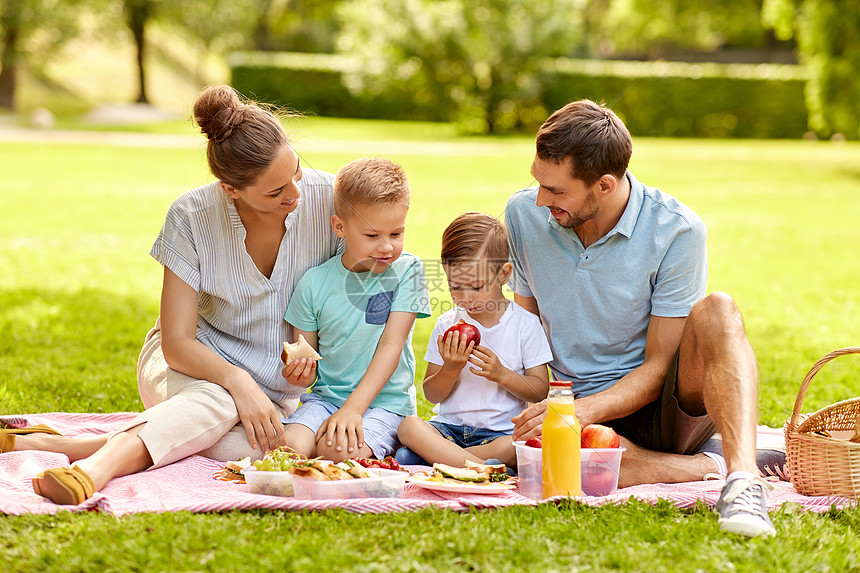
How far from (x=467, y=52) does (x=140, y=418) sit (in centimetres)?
2120

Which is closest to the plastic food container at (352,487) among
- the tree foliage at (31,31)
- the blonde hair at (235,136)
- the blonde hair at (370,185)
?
the blonde hair at (370,185)

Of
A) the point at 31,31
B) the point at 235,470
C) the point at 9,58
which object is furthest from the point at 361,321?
the point at 9,58

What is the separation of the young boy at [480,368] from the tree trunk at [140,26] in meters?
26.1

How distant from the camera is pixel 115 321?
6.16m

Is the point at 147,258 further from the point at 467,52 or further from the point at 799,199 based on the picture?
the point at 467,52

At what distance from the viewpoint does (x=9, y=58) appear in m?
24.1

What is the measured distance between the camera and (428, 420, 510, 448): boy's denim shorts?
132 inches

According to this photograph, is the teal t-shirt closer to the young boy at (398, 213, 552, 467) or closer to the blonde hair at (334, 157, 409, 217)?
the young boy at (398, 213, 552, 467)

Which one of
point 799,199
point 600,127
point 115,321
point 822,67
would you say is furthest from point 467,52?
point 600,127

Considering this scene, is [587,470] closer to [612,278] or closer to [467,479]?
[467,479]

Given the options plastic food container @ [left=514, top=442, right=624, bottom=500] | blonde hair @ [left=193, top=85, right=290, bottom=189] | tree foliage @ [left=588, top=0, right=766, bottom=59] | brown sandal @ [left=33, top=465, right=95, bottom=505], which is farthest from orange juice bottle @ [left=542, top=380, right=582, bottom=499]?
tree foliage @ [left=588, top=0, right=766, bottom=59]

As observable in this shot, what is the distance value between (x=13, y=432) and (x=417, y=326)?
3.57 meters

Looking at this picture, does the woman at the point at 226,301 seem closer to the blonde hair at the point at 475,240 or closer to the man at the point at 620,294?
the blonde hair at the point at 475,240

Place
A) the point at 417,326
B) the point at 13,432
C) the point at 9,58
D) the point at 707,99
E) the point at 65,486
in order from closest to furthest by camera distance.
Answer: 1. the point at 65,486
2. the point at 13,432
3. the point at 417,326
4. the point at 9,58
5. the point at 707,99
